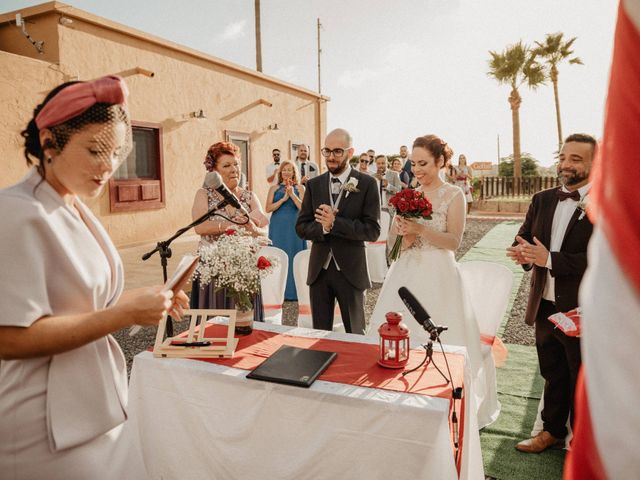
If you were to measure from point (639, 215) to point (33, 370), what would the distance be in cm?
152

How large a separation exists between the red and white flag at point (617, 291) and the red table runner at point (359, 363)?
4.90 ft

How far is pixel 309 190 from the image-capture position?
4141mm

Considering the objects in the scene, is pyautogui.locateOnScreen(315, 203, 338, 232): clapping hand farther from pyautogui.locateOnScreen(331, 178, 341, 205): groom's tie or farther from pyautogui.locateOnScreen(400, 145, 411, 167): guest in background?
pyautogui.locateOnScreen(400, 145, 411, 167): guest in background

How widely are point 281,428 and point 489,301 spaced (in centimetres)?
247

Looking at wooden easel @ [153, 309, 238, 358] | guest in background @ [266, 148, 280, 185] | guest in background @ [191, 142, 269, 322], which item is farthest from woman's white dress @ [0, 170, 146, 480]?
guest in background @ [266, 148, 280, 185]

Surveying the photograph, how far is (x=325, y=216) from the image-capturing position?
3.74m

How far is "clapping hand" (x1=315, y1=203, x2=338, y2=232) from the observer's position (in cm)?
373

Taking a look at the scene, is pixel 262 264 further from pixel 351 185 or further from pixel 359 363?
pixel 351 185

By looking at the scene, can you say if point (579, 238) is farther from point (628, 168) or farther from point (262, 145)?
point (262, 145)

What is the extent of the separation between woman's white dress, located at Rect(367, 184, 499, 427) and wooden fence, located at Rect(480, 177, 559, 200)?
2331cm

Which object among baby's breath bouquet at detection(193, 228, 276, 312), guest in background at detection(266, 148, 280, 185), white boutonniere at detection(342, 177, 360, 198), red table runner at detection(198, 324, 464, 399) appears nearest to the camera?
red table runner at detection(198, 324, 464, 399)

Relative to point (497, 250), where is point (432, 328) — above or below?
above

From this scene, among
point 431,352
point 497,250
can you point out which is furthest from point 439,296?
point 497,250

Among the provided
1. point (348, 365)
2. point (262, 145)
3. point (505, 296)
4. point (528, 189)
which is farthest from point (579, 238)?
point (528, 189)
